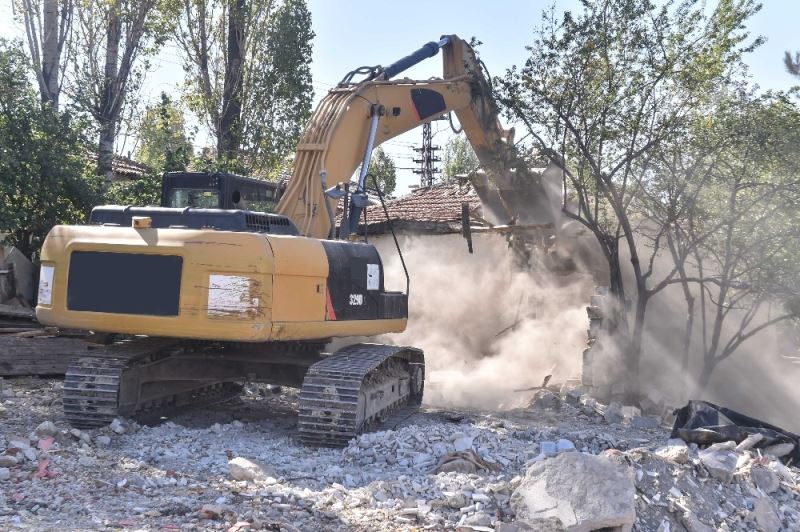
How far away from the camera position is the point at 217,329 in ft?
23.5

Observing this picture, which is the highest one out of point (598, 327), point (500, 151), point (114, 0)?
point (114, 0)

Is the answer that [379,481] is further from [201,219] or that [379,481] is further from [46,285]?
[46,285]

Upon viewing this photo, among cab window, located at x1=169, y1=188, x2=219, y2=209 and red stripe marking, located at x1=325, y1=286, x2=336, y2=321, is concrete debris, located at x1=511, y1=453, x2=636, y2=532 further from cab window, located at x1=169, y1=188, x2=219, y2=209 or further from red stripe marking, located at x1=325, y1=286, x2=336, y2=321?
cab window, located at x1=169, y1=188, x2=219, y2=209

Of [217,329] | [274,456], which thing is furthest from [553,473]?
[217,329]

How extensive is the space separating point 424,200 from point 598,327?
736 centimetres

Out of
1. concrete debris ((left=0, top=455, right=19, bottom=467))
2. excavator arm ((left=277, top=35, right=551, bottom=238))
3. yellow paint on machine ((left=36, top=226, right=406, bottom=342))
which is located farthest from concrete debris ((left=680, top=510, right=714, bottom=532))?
excavator arm ((left=277, top=35, right=551, bottom=238))

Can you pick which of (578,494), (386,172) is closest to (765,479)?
(578,494)

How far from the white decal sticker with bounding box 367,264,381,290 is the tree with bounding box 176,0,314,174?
34.1ft

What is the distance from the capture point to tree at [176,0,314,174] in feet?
61.0

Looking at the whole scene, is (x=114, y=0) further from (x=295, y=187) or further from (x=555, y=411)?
(x=555, y=411)

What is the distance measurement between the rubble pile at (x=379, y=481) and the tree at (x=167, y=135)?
26.2 feet

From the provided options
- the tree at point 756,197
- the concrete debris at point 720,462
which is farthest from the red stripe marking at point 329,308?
the tree at point 756,197

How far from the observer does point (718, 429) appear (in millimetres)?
8133

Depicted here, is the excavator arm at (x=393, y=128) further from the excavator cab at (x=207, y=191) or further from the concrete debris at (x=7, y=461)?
the concrete debris at (x=7, y=461)
